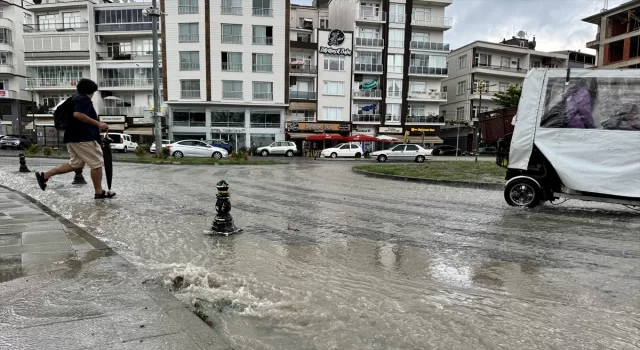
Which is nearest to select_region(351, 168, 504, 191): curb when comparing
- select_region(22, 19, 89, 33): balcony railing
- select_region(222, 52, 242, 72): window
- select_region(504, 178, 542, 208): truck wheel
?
select_region(504, 178, 542, 208): truck wheel

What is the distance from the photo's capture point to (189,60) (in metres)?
47.4

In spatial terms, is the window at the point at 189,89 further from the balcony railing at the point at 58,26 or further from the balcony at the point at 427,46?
the balcony at the point at 427,46

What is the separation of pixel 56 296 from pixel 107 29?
5993cm

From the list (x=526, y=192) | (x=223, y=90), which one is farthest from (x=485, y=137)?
(x=223, y=90)

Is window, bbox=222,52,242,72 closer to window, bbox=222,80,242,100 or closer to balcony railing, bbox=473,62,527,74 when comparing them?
window, bbox=222,80,242,100

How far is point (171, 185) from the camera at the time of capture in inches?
440

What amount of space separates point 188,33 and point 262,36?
8397 mm

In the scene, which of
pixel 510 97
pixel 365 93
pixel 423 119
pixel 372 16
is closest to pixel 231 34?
pixel 365 93

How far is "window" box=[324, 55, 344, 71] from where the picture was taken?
52.2m

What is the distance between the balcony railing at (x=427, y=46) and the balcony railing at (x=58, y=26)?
139 ft

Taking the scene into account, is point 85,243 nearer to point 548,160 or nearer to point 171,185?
point 171,185

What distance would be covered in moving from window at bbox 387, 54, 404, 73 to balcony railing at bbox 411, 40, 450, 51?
7.54 feet

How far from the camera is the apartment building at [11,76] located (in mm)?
53656

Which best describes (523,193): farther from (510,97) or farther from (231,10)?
(510,97)
